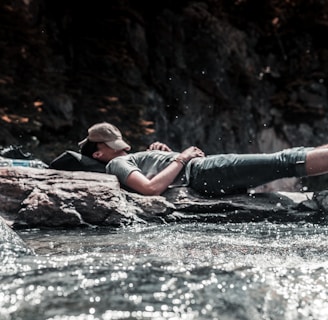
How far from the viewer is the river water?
1750 mm

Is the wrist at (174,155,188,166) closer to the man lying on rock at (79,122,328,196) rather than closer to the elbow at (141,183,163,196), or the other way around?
the man lying on rock at (79,122,328,196)

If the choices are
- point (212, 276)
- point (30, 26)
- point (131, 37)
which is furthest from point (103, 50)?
point (212, 276)

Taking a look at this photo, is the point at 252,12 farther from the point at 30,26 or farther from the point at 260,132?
the point at 30,26

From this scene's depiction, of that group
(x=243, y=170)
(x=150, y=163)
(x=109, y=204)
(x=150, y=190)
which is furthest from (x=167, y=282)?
(x=150, y=163)

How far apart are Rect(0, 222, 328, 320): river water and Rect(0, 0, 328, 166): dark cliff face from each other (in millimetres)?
6702

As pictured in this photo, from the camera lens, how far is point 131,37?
522 inches

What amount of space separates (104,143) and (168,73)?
369 inches

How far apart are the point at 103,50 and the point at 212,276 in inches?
427

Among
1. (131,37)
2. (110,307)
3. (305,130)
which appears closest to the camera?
(110,307)

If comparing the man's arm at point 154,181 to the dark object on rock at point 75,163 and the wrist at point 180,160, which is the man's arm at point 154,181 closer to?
the wrist at point 180,160

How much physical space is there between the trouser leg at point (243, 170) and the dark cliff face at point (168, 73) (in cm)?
507

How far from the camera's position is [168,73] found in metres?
14.0

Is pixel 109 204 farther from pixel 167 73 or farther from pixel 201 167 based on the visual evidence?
pixel 167 73

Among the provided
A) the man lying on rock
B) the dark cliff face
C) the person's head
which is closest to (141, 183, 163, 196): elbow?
the man lying on rock
